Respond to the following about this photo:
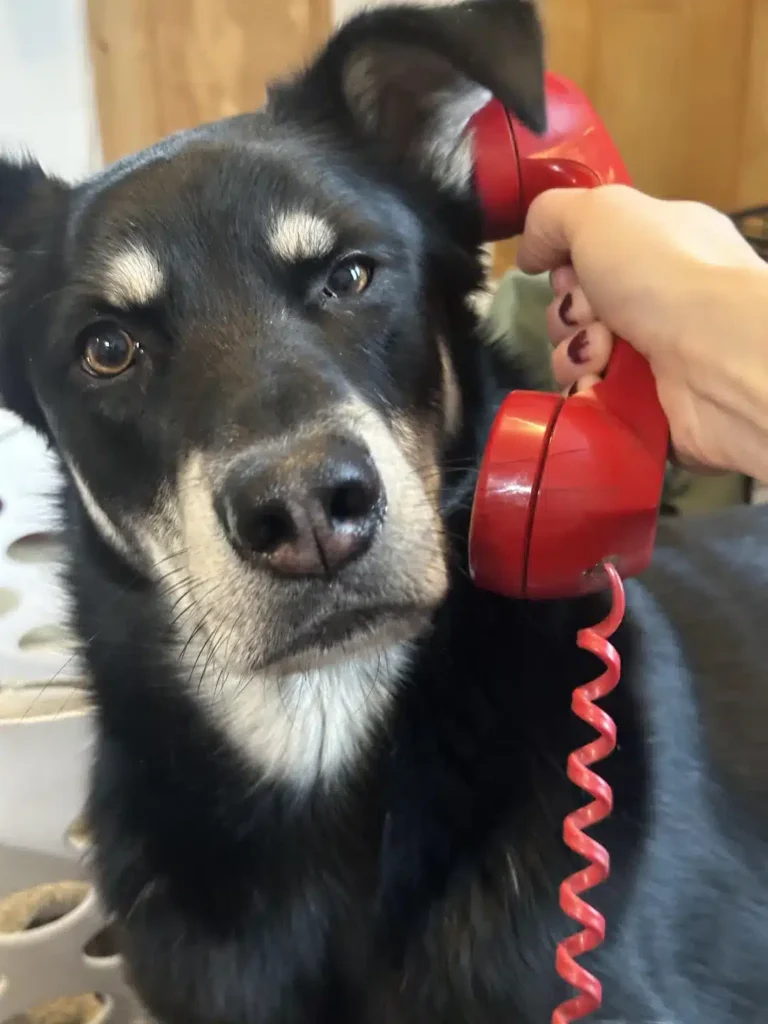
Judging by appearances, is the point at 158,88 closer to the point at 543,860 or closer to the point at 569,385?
the point at 569,385

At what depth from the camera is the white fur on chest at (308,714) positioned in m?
1.02

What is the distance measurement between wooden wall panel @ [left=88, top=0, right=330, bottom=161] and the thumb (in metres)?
0.99

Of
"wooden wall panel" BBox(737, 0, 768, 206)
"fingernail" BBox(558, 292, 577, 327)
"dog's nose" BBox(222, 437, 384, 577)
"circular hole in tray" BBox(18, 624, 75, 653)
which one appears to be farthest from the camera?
"wooden wall panel" BBox(737, 0, 768, 206)

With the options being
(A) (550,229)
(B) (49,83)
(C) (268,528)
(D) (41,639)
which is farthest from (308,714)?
(B) (49,83)

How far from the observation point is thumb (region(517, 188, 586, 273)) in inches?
37.2

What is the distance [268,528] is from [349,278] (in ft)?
1.02

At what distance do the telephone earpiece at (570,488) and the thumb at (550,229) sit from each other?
0.15 meters

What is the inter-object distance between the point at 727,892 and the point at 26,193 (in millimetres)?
996

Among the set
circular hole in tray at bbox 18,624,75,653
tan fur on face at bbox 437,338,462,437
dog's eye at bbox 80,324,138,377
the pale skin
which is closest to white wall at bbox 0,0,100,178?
circular hole in tray at bbox 18,624,75,653

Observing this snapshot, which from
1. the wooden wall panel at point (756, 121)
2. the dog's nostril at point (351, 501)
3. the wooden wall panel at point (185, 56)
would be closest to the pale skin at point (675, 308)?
the dog's nostril at point (351, 501)

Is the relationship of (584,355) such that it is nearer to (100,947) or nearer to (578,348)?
(578,348)

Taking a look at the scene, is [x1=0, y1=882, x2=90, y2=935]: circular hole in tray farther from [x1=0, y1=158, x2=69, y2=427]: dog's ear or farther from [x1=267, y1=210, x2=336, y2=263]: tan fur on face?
[x1=267, y1=210, x2=336, y2=263]: tan fur on face

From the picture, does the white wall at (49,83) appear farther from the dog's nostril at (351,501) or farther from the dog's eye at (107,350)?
the dog's nostril at (351,501)

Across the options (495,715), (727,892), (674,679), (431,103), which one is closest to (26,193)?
(431,103)
